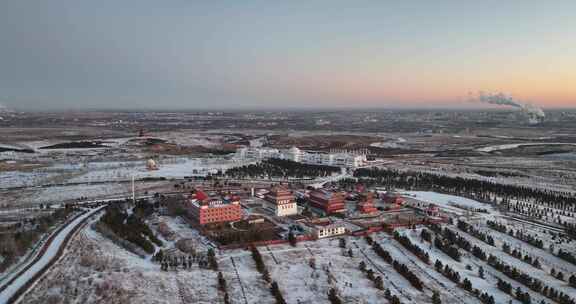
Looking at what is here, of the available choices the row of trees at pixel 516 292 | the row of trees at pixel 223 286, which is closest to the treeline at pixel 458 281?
the row of trees at pixel 516 292

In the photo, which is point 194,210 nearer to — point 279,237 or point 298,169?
point 279,237

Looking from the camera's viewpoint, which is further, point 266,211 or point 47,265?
point 266,211

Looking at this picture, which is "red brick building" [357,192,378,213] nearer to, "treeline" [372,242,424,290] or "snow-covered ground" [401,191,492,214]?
"snow-covered ground" [401,191,492,214]

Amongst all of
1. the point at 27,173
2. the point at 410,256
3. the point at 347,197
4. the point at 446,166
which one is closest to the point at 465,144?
the point at 446,166

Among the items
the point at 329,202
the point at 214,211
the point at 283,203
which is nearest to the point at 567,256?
the point at 329,202

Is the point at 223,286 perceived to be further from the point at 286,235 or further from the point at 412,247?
the point at 412,247

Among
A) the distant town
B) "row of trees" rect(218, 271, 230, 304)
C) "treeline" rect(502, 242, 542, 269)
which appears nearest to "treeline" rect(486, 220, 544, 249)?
the distant town
